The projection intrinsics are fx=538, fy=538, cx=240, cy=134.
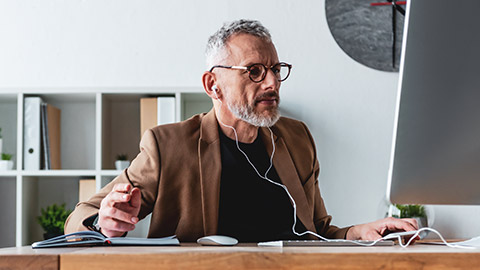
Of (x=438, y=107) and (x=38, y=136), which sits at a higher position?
(x=438, y=107)

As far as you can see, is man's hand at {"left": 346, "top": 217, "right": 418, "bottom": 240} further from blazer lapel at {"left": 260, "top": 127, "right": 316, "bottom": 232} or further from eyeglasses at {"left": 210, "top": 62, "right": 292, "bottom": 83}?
eyeglasses at {"left": 210, "top": 62, "right": 292, "bottom": 83}

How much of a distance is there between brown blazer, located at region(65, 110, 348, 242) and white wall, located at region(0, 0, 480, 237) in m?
1.13

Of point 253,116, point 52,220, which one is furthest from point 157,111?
point 253,116

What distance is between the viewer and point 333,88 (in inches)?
110

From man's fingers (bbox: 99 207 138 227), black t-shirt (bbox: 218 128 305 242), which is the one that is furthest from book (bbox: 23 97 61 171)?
man's fingers (bbox: 99 207 138 227)

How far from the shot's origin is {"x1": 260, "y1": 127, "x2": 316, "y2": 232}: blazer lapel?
1.58 meters

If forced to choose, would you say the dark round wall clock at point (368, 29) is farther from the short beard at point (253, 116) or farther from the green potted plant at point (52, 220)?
the green potted plant at point (52, 220)

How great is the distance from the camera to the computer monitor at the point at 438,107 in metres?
0.77

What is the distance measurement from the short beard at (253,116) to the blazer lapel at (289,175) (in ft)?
0.29

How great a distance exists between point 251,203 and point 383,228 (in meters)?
0.50

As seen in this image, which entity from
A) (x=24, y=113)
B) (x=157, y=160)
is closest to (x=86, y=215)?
(x=157, y=160)

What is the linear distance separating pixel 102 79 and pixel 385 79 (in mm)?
1474

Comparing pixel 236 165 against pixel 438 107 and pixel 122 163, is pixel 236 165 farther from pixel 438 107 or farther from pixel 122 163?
pixel 122 163

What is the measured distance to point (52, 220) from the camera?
251 centimetres
